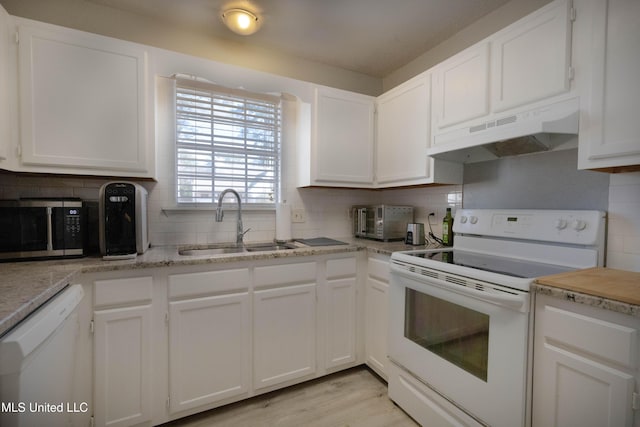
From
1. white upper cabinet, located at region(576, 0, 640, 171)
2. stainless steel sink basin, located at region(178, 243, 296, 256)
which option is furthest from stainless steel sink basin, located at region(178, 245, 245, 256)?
white upper cabinet, located at region(576, 0, 640, 171)

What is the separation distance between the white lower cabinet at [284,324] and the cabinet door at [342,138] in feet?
2.67

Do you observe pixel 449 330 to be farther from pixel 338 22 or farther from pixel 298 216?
pixel 338 22

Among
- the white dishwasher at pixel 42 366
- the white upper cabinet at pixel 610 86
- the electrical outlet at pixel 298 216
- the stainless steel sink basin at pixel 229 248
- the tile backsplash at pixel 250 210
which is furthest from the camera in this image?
the electrical outlet at pixel 298 216

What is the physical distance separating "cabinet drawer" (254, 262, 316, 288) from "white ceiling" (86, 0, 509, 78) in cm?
164

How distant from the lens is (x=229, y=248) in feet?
6.99

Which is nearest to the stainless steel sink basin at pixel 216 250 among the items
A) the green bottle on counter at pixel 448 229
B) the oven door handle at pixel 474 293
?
the oven door handle at pixel 474 293

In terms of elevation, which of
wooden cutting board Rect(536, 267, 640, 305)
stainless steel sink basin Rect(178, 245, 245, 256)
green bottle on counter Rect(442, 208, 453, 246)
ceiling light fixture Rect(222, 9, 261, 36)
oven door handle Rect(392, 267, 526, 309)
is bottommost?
oven door handle Rect(392, 267, 526, 309)

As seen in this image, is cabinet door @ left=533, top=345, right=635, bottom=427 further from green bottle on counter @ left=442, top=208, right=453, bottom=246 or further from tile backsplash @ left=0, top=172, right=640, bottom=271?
green bottle on counter @ left=442, top=208, right=453, bottom=246

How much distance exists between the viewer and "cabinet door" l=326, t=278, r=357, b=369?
1.98 metres

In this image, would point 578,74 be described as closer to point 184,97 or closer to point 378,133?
point 378,133

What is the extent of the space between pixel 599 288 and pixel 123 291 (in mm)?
2005

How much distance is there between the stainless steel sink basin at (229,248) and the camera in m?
2.02

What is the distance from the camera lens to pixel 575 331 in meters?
1.00

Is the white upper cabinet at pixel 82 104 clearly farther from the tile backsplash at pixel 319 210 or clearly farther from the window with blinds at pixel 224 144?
the window with blinds at pixel 224 144
